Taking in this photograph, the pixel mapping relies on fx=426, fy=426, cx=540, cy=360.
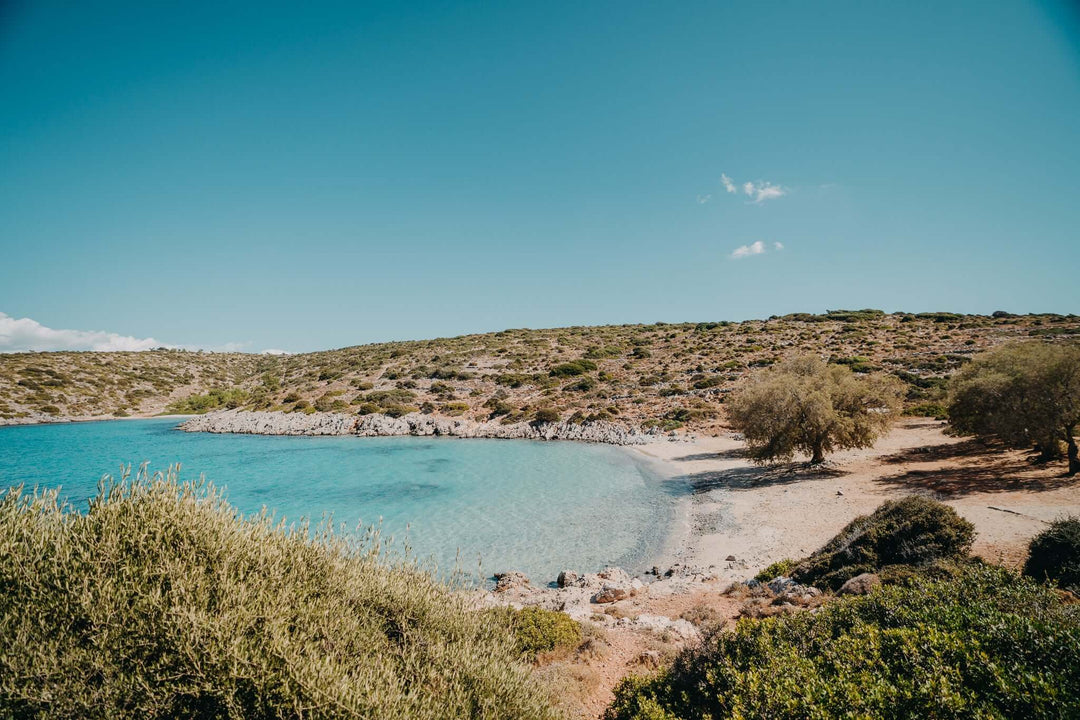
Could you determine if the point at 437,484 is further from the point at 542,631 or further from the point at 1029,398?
the point at 1029,398

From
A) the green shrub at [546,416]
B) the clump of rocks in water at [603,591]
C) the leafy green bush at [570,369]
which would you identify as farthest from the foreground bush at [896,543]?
the leafy green bush at [570,369]

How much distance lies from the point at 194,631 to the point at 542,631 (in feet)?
22.8

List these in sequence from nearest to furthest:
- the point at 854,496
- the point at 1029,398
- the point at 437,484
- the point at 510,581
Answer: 1. the point at 510,581
2. the point at 1029,398
3. the point at 854,496
4. the point at 437,484

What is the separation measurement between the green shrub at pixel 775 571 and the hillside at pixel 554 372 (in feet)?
96.4

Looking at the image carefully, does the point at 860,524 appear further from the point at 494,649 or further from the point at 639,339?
the point at 639,339

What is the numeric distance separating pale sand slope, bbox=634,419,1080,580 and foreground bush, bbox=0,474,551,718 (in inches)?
455

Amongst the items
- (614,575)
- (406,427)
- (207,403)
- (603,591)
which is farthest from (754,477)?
(207,403)

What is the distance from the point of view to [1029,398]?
16.0 m

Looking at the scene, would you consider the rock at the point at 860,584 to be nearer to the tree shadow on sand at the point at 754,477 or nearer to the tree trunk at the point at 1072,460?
the tree trunk at the point at 1072,460

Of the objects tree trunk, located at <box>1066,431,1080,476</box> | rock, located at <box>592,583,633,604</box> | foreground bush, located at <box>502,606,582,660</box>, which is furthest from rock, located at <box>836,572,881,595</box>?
tree trunk, located at <box>1066,431,1080,476</box>

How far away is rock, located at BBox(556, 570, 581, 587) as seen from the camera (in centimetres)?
1382

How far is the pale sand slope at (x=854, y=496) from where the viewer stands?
13.1 metres

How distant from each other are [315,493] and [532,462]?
15136 millimetres

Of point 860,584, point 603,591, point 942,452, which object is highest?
point 942,452
